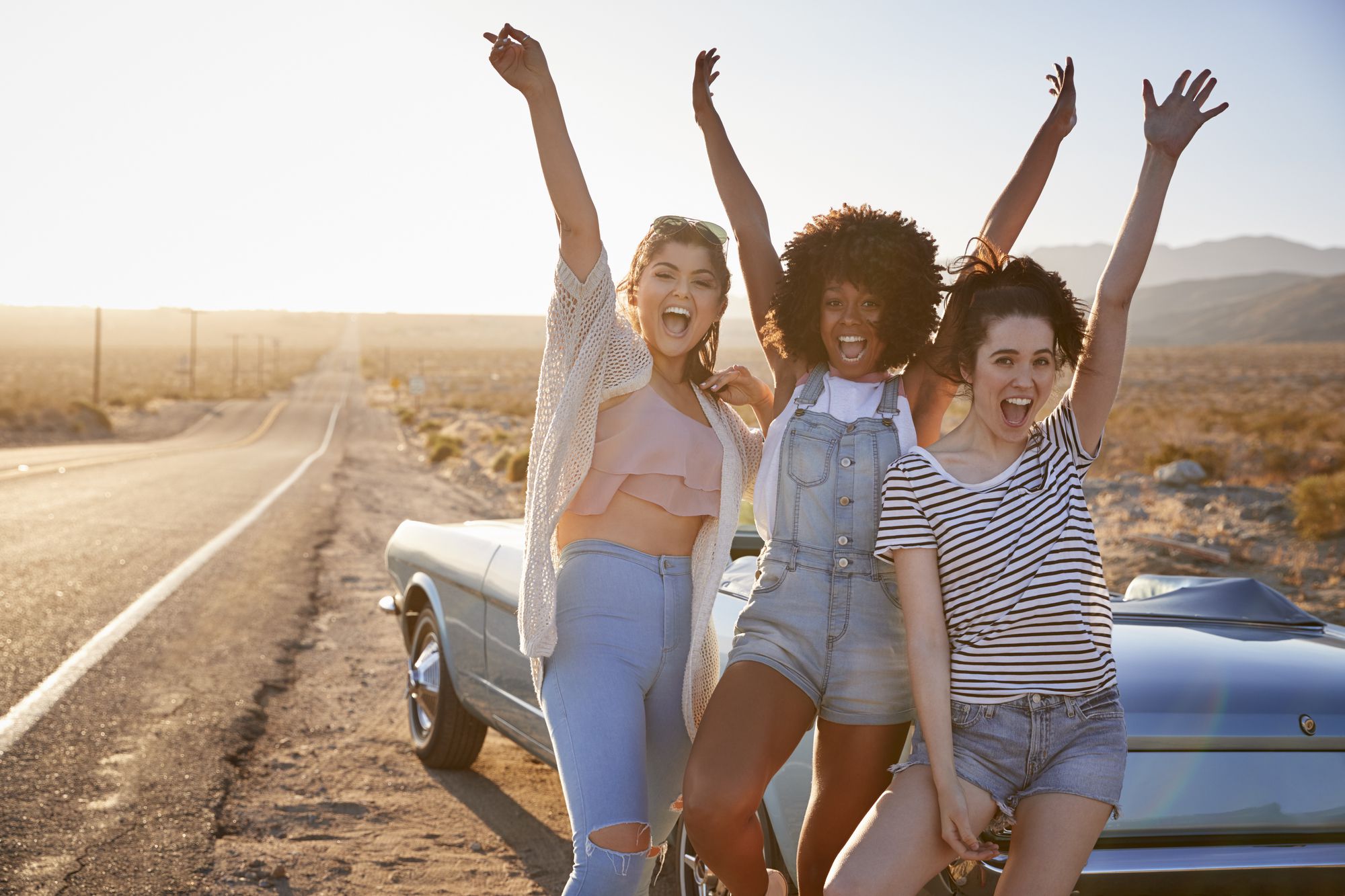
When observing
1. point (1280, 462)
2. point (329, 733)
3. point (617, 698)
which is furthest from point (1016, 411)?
point (1280, 462)

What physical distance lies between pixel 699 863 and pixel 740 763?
39.3 inches

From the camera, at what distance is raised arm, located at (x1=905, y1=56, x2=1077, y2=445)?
2.69 m

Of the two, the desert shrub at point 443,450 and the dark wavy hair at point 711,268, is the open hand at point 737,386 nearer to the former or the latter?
the dark wavy hair at point 711,268

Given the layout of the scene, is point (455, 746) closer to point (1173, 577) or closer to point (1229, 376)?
point (1173, 577)

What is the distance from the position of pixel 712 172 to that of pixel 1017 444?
1.28 metres

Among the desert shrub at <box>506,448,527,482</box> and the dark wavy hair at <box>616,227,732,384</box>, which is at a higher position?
the dark wavy hair at <box>616,227,732,384</box>

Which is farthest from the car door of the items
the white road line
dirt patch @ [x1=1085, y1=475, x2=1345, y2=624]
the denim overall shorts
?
dirt patch @ [x1=1085, y1=475, x2=1345, y2=624]

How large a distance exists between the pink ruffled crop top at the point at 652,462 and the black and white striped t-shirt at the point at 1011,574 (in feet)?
1.85

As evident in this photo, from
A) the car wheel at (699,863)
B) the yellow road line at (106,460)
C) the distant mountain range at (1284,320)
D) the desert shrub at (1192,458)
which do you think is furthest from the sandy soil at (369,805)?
the distant mountain range at (1284,320)

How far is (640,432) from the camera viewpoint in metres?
2.72

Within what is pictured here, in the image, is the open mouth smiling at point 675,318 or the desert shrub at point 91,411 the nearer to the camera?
the open mouth smiling at point 675,318

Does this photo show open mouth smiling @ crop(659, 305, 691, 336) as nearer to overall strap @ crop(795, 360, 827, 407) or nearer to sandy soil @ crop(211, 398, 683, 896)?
overall strap @ crop(795, 360, 827, 407)

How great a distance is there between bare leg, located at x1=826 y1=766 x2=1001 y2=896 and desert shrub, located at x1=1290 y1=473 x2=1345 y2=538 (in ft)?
35.3

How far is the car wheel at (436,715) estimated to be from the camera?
16.1 feet
